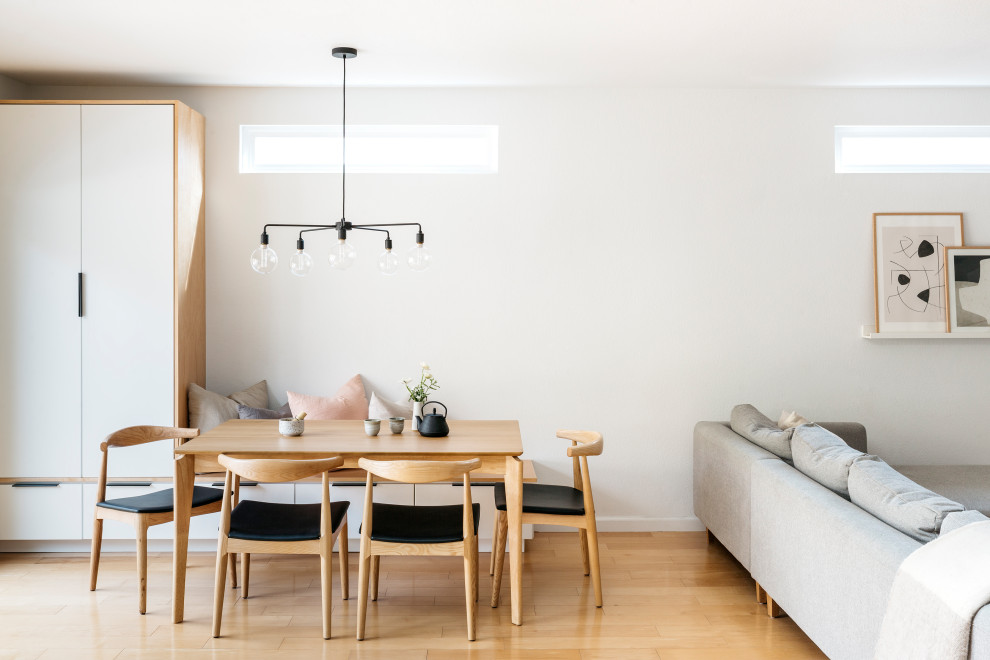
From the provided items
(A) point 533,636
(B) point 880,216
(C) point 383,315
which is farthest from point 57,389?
(B) point 880,216

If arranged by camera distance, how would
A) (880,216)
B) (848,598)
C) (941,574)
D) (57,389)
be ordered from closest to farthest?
1. (941,574)
2. (848,598)
3. (57,389)
4. (880,216)

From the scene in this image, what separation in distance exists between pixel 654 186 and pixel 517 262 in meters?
0.97

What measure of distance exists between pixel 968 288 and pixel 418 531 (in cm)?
368

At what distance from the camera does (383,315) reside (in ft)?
15.7

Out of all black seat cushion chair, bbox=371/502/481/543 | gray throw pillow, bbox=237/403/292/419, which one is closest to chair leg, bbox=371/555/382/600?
black seat cushion chair, bbox=371/502/481/543

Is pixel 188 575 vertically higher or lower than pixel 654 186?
lower

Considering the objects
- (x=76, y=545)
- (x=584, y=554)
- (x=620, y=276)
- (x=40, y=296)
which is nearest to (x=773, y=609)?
(x=584, y=554)

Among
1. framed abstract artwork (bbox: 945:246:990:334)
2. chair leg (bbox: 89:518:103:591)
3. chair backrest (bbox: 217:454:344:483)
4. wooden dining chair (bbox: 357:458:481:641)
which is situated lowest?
chair leg (bbox: 89:518:103:591)

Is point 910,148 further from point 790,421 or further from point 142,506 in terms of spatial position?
point 142,506

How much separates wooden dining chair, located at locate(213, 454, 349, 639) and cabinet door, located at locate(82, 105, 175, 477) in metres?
1.30

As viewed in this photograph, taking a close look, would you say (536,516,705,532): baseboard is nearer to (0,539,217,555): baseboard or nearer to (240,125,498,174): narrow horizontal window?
(0,539,217,555): baseboard

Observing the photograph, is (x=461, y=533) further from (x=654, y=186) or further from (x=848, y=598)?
(x=654, y=186)

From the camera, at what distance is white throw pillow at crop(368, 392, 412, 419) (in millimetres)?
4508

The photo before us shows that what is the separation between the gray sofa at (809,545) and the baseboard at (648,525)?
57 centimetres
